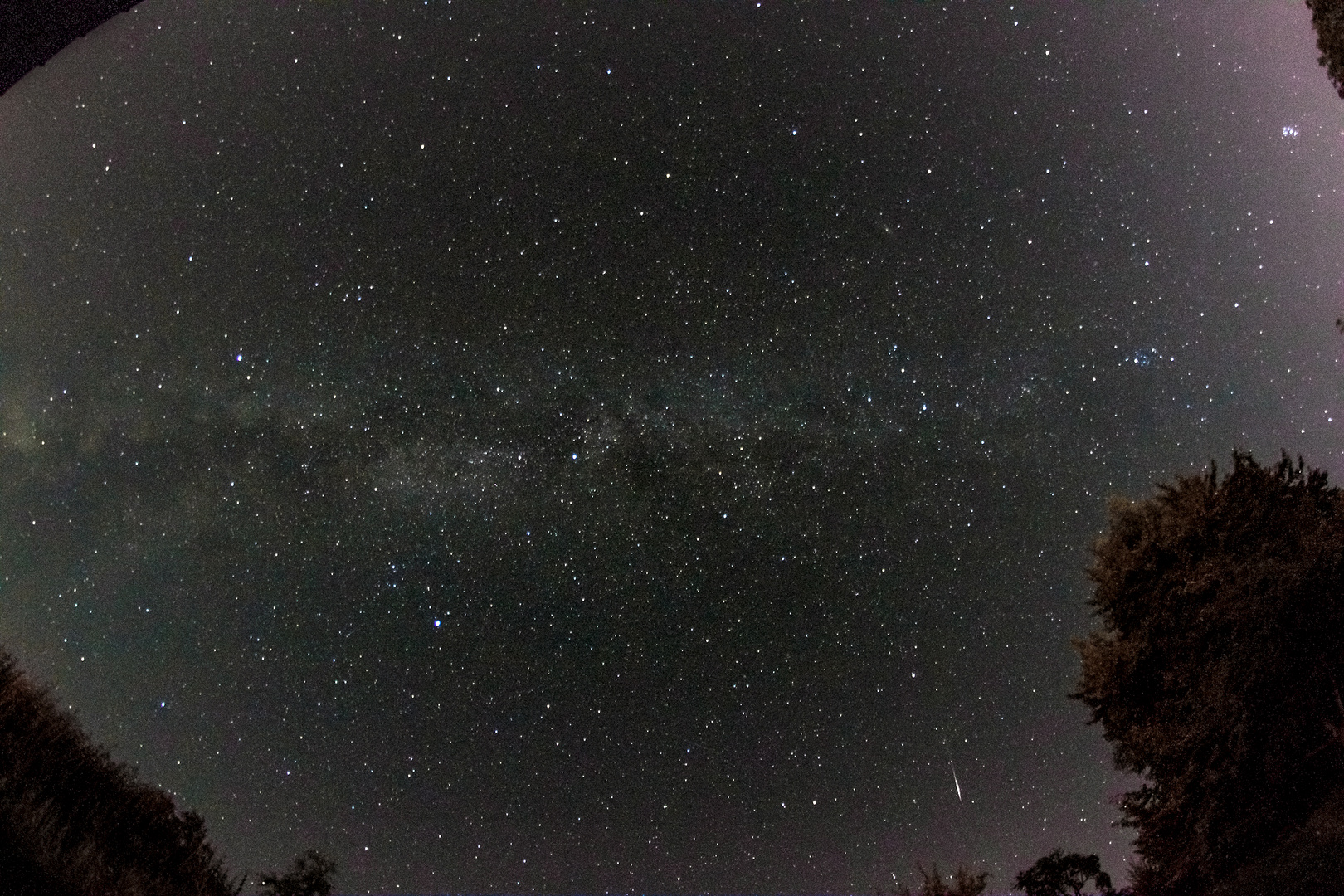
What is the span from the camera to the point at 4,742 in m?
8.69

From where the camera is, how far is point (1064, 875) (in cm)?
1554

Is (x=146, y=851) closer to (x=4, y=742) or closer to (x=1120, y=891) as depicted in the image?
(x=4, y=742)

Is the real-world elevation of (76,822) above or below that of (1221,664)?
below

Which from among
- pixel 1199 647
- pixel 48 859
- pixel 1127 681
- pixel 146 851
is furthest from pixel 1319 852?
pixel 146 851

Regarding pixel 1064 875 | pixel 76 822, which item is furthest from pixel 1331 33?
pixel 76 822

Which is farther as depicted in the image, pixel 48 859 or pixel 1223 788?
pixel 1223 788

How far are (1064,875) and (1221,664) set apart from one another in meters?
5.36

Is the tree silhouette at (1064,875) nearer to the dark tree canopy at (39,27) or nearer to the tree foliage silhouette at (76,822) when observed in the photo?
the tree foliage silhouette at (76,822)

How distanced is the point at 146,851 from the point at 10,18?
9647 millimetres

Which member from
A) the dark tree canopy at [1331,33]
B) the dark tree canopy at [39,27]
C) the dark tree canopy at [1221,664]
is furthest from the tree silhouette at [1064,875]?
the dark tree canopy at [39,27]

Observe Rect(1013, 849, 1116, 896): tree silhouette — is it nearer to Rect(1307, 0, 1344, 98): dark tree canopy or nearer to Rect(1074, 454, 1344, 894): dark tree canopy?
Rect(1074, 454, 1344, 894): dark tree canopy

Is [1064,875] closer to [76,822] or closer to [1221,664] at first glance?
[1221,664]

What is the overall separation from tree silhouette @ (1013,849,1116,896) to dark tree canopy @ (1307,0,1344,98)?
12.5m

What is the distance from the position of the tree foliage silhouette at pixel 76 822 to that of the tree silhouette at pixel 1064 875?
42.8ft
